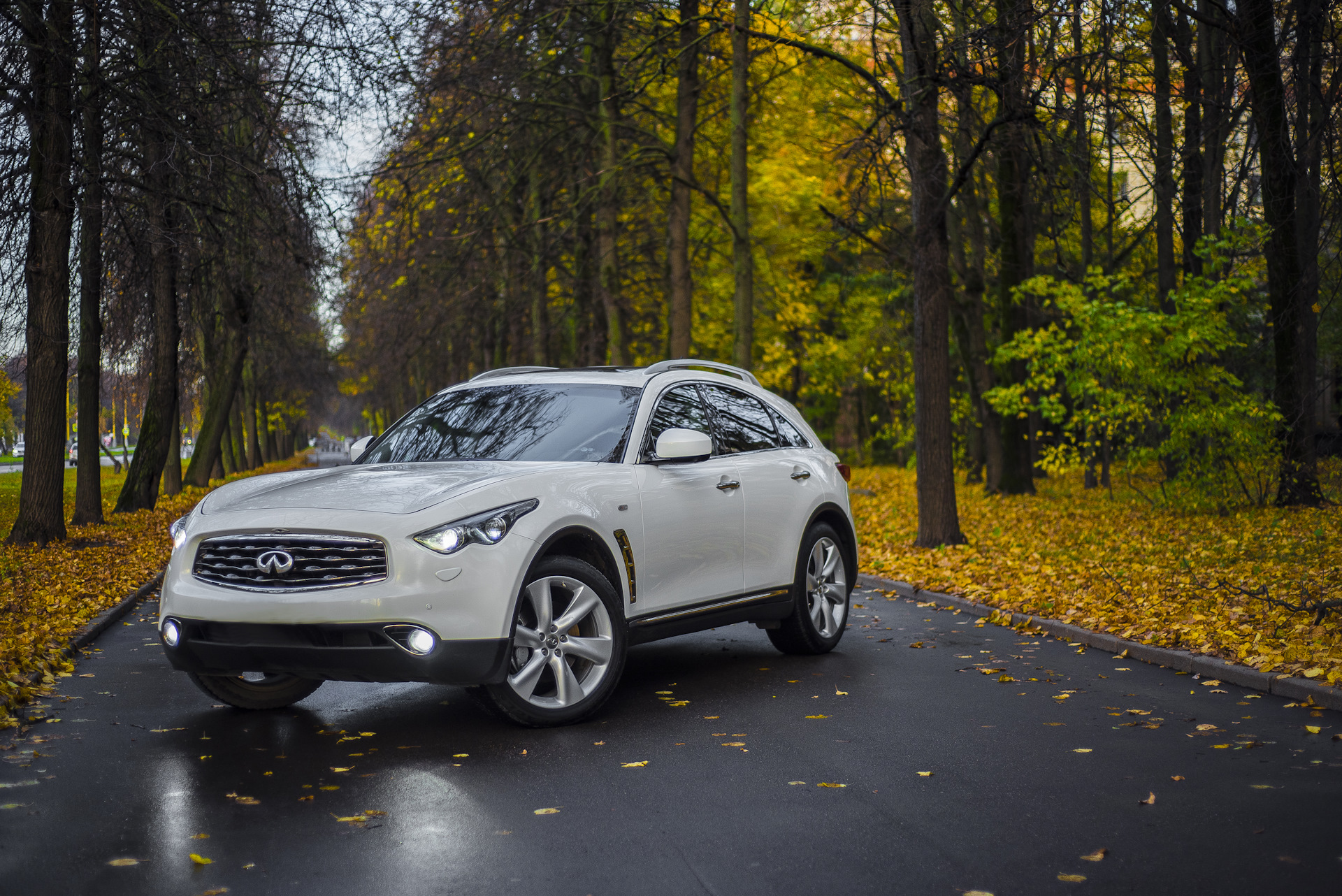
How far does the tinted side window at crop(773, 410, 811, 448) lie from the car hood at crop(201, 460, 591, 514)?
2479mm

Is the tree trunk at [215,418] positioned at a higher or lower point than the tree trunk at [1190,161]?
lower

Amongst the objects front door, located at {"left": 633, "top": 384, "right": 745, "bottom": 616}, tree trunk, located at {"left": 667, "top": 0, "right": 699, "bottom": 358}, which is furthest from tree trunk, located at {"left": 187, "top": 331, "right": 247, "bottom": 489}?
front door, located at {"left": 633, "top": 384, "right": 745, "bottom": 616}

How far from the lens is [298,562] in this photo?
5.97m

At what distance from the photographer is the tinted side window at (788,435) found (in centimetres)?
899

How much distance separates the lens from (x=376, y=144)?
20.7 m

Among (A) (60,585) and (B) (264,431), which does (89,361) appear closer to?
(A) (60,585)

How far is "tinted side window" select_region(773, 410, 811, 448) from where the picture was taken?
29.5ft

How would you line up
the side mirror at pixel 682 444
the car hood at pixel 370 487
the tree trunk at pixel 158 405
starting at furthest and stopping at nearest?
the tree trunk at pixel 158 405, the side mirror at pixel 682 444, the car hood at pixel 370 487

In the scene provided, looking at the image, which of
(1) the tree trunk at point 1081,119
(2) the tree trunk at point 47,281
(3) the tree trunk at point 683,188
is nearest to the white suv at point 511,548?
(1) the tree trunk at point 1081,119

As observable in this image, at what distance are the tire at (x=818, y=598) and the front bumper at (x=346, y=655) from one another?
9.89 ft

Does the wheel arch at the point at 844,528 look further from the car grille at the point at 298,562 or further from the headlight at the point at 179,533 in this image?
the headlight at the point at 179,533

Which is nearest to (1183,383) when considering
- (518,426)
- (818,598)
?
(818,598)

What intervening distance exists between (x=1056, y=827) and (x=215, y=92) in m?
13.5

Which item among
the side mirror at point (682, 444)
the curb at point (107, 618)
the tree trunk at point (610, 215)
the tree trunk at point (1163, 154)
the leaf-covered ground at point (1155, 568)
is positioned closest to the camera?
the side mirror at point (682, 444)
